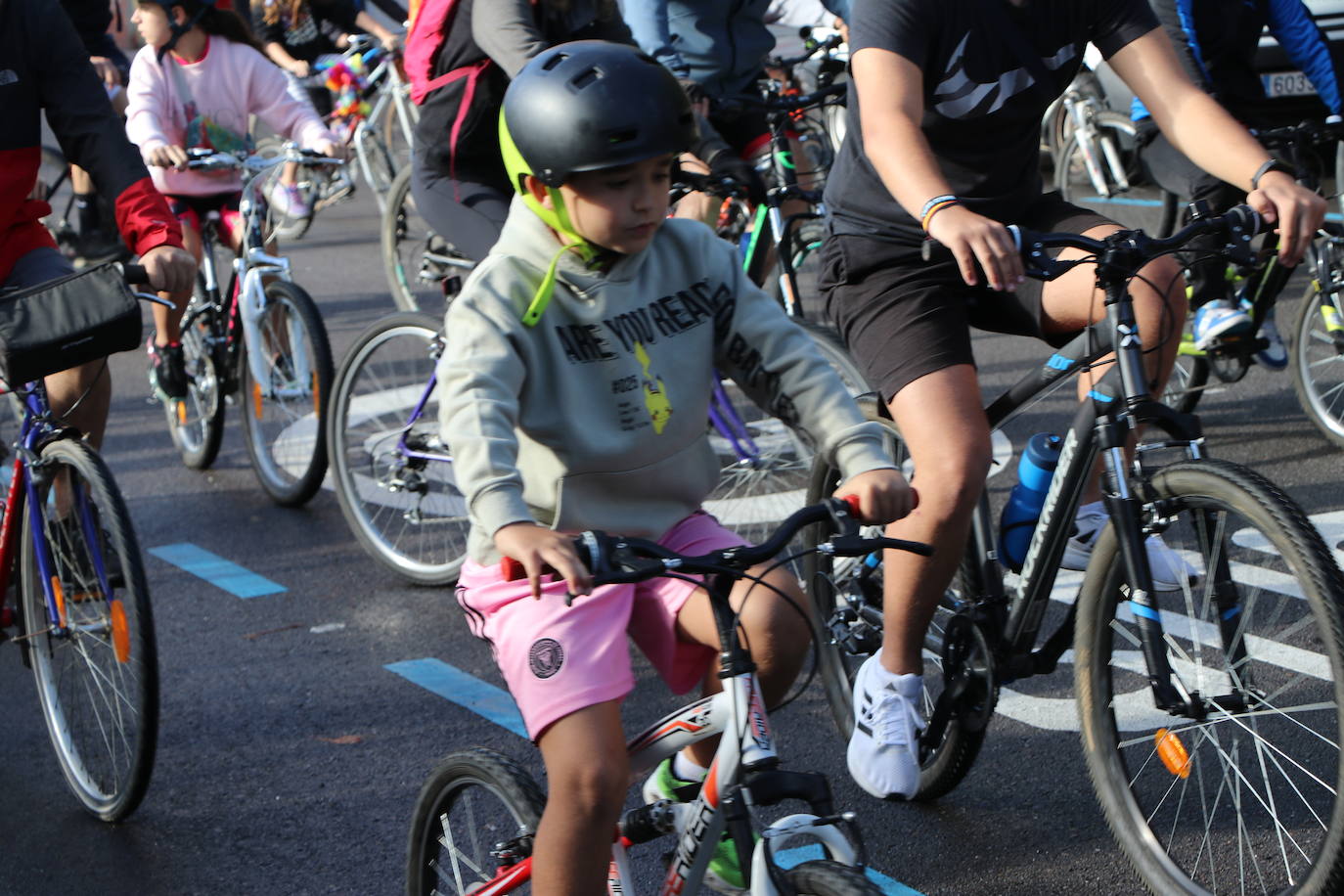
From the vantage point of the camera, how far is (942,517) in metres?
3.49

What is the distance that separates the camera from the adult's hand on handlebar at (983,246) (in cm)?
304

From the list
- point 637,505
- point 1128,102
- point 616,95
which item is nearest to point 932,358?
point 637,505

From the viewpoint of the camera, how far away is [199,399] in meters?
6.95

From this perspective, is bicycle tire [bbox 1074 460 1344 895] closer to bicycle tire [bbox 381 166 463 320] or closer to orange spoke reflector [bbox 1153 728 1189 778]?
orange spoke reflector [bbox 1153 728 1189 778]

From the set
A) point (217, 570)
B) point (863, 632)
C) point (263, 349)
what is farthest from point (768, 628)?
point (263, 349)

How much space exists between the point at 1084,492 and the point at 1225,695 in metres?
0.52

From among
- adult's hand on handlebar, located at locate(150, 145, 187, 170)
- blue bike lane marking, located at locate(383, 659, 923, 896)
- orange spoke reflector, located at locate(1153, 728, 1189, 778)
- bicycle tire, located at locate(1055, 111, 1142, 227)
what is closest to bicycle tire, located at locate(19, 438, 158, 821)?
blue bike lane marking, located at locate(383, 659, 923, 896)

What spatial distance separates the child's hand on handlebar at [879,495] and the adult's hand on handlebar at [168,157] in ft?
14.6

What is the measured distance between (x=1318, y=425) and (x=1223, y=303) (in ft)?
1.94

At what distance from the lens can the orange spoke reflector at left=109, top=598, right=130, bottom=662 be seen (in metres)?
3.97

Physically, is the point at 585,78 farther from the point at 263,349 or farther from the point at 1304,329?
the point at 1304,329

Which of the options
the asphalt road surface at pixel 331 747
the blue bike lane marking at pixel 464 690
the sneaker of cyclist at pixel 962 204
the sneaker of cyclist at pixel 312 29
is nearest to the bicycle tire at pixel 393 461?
the asphalt road surface at pixel 331 747

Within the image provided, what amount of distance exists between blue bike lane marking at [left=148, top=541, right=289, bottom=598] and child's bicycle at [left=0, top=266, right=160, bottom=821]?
1.30 m

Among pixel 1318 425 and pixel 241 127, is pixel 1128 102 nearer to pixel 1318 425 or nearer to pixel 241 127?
pixel 1318 425
